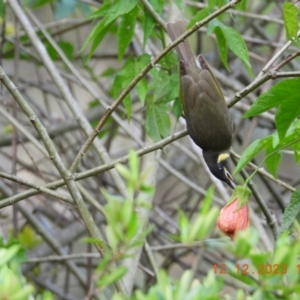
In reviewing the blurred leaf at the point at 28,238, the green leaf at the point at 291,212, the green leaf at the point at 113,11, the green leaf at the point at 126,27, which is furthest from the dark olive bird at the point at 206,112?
the blurred leaf at the point at 28,238

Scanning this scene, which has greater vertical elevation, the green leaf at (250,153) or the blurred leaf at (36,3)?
the blurred leaf at (36,3)

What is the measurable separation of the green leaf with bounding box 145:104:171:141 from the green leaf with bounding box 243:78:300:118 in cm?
86

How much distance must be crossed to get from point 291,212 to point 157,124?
0.97 m

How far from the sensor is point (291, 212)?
1.86 m

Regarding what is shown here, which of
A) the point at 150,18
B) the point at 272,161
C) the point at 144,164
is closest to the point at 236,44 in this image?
the point at 150,18

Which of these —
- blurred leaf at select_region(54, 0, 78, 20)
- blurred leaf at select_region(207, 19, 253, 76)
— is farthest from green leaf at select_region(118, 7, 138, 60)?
blurred leaf at select_region(54, 0, 78, 20)

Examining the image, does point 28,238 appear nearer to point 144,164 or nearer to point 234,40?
point 144,164

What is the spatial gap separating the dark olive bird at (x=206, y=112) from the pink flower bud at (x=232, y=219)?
116 centimetres

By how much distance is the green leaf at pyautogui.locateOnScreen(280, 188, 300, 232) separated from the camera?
183 centimetres

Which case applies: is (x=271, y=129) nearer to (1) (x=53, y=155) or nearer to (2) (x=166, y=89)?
(2) (x=166, y=89)

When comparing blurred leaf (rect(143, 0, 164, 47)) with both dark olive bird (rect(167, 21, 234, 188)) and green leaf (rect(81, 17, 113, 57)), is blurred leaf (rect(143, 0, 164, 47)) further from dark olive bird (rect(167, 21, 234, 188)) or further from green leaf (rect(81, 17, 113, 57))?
dark olive bird (rect(167, 21, 234, 188))

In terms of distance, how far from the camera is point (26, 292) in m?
0.94

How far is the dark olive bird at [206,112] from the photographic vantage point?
123 inches

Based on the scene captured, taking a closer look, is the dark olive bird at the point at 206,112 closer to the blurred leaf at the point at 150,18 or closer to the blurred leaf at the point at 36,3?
the blurred leaf at the point at 150,18
